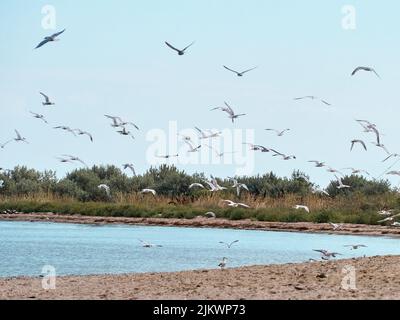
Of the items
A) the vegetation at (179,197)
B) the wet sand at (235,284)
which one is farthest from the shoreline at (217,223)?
the wet sand at (235,284)

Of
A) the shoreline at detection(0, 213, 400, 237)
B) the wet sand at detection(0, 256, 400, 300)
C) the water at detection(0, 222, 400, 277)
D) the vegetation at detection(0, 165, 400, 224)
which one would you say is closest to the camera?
the wet sand at detection(0, 256, 400, 300)

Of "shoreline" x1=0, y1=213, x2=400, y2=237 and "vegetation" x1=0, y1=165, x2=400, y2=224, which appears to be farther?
"vegetation" x1=0, y1=165, x2=400, y2=224

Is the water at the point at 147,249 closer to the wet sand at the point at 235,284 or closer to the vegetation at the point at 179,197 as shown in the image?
the vegetation at the point at 179,197

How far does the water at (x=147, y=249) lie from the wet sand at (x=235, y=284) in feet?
15.7

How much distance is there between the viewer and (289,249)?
30547 millimetres

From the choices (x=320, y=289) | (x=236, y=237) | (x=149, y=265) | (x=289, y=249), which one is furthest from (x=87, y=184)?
(x=320, y=289)

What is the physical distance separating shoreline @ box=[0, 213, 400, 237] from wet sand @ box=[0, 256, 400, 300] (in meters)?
21.0

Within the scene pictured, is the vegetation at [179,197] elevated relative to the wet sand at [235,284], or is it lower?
elevated

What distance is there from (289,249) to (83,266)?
28.0ft

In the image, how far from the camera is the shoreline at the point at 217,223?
3956 centimetres

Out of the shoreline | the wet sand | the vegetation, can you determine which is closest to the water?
the shoreline

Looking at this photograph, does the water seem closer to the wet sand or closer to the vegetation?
the vegetation

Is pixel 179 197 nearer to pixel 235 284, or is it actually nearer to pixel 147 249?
pixel 147 249

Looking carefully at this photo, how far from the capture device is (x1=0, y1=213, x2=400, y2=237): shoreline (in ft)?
130
